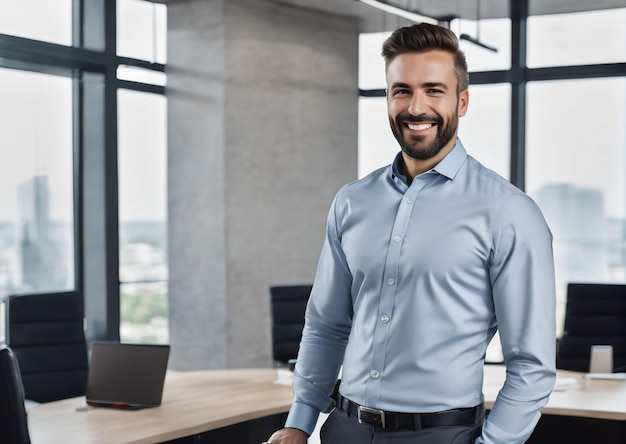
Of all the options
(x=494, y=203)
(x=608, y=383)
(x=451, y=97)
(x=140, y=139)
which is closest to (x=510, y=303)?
(x=494, y=203)

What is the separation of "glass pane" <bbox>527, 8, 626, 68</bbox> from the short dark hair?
568 centimetres

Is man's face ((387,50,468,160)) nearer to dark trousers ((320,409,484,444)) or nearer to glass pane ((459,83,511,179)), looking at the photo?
dark trousers ((320,409,484,444))

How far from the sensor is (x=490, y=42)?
7.44 meters

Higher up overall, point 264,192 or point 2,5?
point 2,5

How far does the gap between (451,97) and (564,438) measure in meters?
2.37

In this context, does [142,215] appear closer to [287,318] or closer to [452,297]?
[287,318]

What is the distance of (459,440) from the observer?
1.79 metres

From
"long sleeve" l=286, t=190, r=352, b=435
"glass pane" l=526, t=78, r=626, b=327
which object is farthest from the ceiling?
"long sleeve" l=286, t=190, r=352, b=435

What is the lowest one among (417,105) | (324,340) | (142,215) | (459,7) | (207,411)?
(207,411)

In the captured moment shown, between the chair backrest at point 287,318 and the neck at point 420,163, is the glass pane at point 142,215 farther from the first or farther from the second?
the neck at point 420,163

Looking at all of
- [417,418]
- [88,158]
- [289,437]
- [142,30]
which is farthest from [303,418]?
[142,30]

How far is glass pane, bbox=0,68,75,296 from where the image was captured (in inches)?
228

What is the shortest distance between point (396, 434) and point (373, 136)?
629 cm

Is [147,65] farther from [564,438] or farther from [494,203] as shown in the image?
[494,203]
